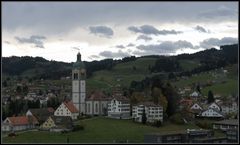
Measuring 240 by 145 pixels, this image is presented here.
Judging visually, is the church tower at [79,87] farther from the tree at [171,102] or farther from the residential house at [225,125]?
the residential house at [225,125]

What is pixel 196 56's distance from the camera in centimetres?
18212

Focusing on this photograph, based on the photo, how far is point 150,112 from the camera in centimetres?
6303

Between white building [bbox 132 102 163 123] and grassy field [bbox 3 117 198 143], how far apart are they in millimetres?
2130

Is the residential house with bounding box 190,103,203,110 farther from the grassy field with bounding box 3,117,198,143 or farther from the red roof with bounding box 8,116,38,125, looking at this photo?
the red roof with bounding box 8,116,38,125

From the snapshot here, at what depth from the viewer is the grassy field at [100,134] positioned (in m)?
49.4

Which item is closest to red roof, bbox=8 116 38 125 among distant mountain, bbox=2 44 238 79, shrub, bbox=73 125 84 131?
shrub, bbox=73 125 84 131

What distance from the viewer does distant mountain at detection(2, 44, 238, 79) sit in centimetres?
15338

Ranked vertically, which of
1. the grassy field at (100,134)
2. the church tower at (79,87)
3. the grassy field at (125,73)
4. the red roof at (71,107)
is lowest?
the grassy field at (100,134)

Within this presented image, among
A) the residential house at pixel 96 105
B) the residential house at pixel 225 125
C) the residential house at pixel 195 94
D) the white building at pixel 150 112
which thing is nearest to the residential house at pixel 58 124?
the white building at pixel 150 112

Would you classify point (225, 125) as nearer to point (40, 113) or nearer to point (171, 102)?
point (171, 102)

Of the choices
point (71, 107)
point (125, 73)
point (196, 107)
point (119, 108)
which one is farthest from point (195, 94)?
point (125, 73)

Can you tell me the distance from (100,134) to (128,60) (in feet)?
390

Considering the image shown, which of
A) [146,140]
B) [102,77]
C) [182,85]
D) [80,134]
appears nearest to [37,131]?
[80,134]

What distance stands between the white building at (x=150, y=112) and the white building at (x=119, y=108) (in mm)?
2669
